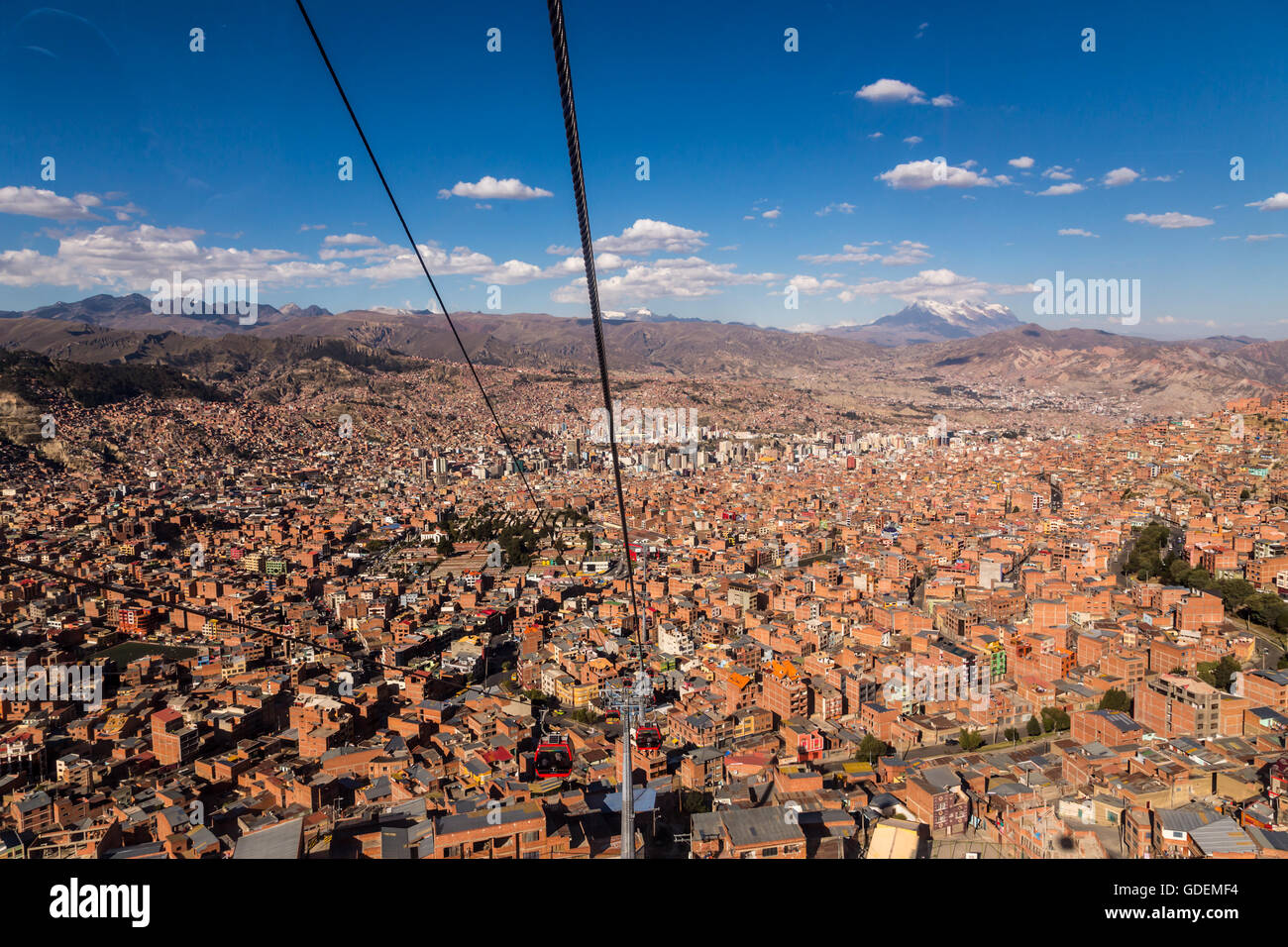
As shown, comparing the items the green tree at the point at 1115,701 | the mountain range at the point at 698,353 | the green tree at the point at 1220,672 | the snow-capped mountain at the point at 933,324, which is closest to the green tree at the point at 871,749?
the green tree at the point at 1115,701

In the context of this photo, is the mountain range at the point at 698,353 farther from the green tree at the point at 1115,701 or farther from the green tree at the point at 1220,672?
the green tree at the point at 1220,672

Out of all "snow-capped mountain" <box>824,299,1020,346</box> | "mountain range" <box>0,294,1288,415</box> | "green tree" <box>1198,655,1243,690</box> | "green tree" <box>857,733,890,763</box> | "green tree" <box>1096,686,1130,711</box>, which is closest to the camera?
"green tree" <box>857,733,890,763</box>

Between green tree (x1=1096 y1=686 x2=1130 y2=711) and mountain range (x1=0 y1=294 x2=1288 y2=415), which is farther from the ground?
mountain range (x1=0 y1=294 x2=1288 y2=415)

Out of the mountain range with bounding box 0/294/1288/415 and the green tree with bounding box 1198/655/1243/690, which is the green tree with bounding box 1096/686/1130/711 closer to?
the green tree with bounding box 1198/655/1243/690

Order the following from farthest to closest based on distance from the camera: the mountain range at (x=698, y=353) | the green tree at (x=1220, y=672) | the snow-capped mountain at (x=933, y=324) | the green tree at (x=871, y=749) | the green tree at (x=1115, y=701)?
the snow-capped mountain at (x=933, y=324) < the mountain range at (x=698, y=353) < the green tree at (x=1220, y=672) < the green tree at (x=1115, y=701) < the green tree at (x=871, y=749)

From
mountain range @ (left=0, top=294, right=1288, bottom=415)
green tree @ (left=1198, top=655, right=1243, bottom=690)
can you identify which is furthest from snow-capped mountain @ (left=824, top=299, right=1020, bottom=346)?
green tree @ (left=1198, top=655, right=1243, bottom=690)

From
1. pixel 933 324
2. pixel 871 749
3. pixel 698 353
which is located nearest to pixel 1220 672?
pixel 871 749

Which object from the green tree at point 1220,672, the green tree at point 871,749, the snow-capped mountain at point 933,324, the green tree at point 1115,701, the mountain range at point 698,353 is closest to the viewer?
the green tree at point 871,749

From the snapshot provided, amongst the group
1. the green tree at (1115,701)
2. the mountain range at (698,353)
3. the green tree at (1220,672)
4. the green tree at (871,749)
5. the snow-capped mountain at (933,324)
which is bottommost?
the green tree at (871,749)
